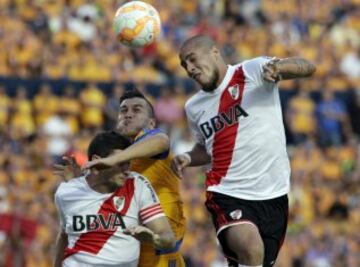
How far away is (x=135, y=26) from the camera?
10.2 metres

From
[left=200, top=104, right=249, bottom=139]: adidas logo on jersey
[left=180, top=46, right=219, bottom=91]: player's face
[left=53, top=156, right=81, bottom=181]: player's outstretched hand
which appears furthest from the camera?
[left=200, top=104, right=249, bottom=139]: adidas logo on jersey

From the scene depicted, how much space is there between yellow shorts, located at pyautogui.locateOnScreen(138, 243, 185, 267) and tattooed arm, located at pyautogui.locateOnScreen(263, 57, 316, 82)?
1.60 metres

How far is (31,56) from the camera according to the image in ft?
70.3

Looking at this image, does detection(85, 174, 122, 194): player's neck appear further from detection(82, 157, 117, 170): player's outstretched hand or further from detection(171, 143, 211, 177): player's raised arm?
detection(171, 143, 211, 177): player's raised arm

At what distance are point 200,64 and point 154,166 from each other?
35.8 inches

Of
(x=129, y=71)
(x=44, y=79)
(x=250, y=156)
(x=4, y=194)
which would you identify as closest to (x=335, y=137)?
(x=129, y=71)

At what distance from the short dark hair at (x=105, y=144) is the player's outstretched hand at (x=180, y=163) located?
69 centimetres

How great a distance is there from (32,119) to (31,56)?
1.38m

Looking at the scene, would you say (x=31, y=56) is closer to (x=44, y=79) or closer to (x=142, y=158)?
(x=44, y=79)

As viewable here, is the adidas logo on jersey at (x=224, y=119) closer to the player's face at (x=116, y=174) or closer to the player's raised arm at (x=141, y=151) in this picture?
the player's raised arm at (x=141, y=151)

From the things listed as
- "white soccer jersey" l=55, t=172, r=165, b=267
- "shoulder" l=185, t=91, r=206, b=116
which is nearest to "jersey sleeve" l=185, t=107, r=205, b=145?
"shoulder" l=185, t=91, r=206, b=116

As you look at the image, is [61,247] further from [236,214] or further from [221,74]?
[221,74]

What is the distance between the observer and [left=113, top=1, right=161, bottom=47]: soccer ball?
1014 cm

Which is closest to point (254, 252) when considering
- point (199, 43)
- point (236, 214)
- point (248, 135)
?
point (236, 214)
